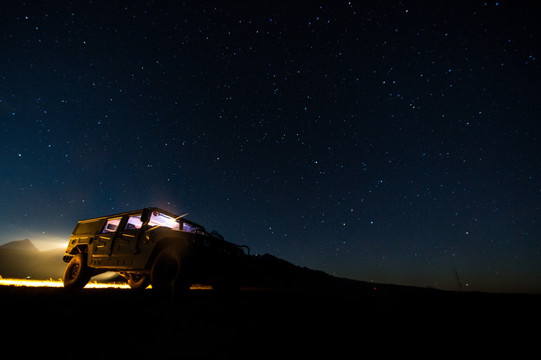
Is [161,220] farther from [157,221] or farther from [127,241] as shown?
[127,241]

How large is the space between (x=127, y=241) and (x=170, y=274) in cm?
190

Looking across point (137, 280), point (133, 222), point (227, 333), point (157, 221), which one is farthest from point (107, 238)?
point (227, 333)

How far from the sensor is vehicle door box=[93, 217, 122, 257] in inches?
239

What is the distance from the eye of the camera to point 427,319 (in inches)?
130

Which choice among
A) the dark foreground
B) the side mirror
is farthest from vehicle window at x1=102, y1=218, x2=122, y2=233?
the dark foreground

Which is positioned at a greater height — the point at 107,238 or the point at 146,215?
the point at 146,215

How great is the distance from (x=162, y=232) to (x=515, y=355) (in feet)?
18.0

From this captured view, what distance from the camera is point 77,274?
6.55 meters

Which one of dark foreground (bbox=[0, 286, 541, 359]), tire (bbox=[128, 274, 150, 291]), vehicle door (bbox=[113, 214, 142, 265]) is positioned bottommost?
tire (bbox=[128, 274, 150, 291])

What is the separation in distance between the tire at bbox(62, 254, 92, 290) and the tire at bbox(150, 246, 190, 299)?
11.4 ft

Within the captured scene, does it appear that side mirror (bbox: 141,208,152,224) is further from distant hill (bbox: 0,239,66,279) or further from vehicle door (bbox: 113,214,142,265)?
distant hill (bbox: 0,239,66,279)

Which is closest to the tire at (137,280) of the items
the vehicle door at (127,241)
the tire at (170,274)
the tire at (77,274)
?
the tire at (77,274)

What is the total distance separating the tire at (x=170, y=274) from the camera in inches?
165

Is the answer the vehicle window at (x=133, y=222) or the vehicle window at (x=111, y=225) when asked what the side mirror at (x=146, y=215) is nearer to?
the vehicle window at (x=133, y=222)
